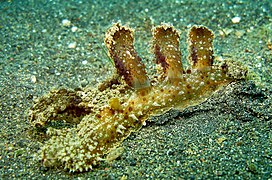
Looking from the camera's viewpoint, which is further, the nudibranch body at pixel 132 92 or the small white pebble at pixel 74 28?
the small white pebble at pixel 74 28

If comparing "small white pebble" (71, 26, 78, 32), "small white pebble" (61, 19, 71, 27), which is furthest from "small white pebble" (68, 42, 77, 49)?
"small white pebble" (61, 19, 71, 27)

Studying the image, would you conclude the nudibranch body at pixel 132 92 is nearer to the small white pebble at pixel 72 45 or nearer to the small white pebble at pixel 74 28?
the small white pebble at pixel 72 45

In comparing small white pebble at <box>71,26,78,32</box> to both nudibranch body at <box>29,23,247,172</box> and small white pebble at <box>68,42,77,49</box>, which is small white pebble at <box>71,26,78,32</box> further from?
nudibranch body at <box>29,23,247,172</box>

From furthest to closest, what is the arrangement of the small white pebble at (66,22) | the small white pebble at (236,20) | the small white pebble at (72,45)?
the small white pebble at (66,22)
the small white pebble at (236,20)
the small white pebble at (72,45)

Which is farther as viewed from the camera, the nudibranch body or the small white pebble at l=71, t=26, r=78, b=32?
the small white pebble at l=71, t=26, r=78, b=32

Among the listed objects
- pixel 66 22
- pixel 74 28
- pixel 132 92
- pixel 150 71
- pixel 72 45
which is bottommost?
pixel 150 71

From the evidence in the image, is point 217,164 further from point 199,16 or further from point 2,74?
point 199,16

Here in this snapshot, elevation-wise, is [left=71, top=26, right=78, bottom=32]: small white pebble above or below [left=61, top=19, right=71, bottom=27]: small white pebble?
below

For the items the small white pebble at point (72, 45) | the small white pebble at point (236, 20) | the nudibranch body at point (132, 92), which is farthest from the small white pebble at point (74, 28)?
the small white pebble at point (236, 20)

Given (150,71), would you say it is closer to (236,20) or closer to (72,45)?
(72,45)

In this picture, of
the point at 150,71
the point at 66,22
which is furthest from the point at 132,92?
the point at 66,22
